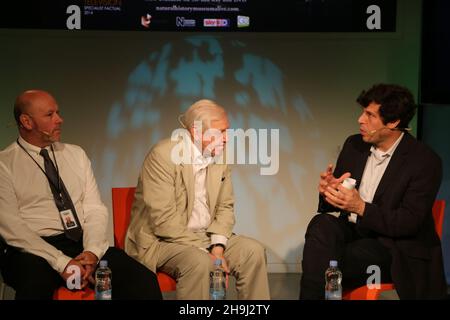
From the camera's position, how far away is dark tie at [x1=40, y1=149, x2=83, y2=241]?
427cm

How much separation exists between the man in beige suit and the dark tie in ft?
1.18

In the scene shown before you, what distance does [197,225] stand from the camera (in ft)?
14.9

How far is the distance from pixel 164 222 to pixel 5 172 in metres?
0.90

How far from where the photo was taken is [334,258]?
431cm

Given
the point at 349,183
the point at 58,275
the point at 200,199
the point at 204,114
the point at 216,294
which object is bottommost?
the point at 216,294

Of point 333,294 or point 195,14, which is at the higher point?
point 195,14

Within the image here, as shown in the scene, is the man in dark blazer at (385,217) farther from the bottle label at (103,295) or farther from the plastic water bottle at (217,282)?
the bottle label at (103,295)

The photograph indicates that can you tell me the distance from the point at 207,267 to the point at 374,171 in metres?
1.14

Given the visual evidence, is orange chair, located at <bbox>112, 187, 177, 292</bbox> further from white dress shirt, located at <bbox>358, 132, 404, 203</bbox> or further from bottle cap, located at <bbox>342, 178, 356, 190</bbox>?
white dress shirt, located at <bbox>358, 132, 404, 203</bbox>

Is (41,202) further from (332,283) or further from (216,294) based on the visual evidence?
(332,283)

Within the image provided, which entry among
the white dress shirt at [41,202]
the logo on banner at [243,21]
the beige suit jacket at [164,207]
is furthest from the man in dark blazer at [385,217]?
the logo on banner at [243,21]

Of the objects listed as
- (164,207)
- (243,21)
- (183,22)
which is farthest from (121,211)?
(243,21)
